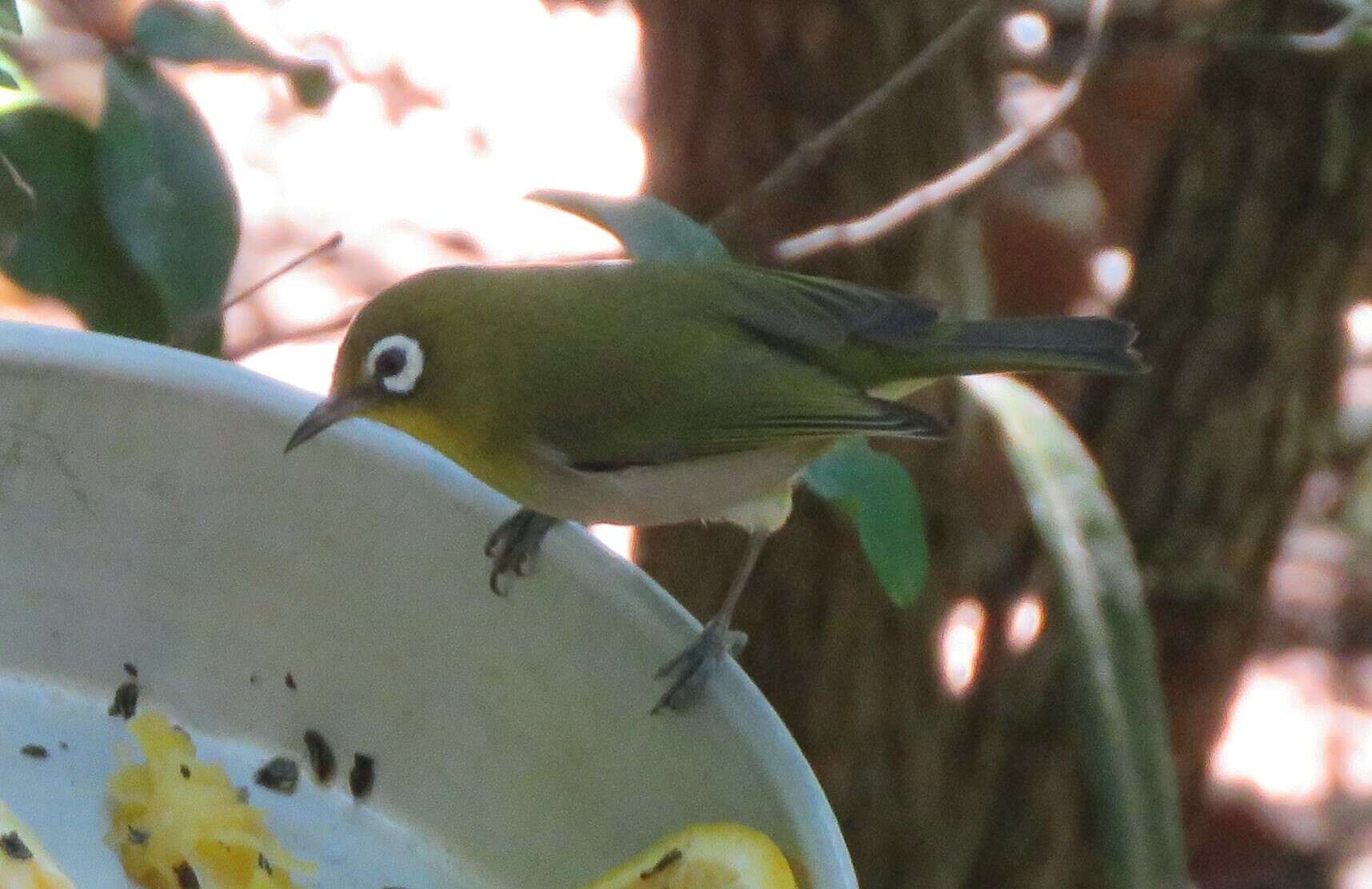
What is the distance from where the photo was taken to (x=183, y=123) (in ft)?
7.40

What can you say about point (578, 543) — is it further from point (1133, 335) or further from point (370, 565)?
point (1133, 335)

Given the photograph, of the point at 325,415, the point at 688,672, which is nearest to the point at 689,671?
the point at 688,672

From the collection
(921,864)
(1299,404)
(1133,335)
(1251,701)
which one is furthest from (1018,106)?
(1133,335)

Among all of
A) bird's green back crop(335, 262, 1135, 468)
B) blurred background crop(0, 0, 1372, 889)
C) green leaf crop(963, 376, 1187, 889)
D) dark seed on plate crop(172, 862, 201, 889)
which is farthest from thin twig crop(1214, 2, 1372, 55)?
dark seed on plate crop(172, 862, 201, 889)

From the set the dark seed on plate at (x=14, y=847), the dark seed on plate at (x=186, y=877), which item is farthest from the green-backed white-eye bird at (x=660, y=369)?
the dark seed on plate at (x=14, y=847)

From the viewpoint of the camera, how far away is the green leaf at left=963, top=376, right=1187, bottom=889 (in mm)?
1890

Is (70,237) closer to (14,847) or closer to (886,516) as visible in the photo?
(14,847)

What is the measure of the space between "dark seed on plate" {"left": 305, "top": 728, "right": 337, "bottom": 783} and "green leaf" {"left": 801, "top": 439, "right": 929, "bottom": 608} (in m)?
0.69

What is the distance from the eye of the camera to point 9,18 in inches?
77.7

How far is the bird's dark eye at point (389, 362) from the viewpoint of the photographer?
7.72ft

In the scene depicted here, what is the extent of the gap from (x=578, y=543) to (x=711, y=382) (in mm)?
637

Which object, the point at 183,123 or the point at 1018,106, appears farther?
the point at 1018,106

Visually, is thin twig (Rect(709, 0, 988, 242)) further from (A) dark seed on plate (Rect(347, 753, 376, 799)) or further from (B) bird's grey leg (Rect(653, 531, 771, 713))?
A: (A) dark seed on plate (Rect(347, 753, 376, 799))

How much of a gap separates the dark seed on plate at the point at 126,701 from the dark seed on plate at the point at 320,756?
0.21 meters
